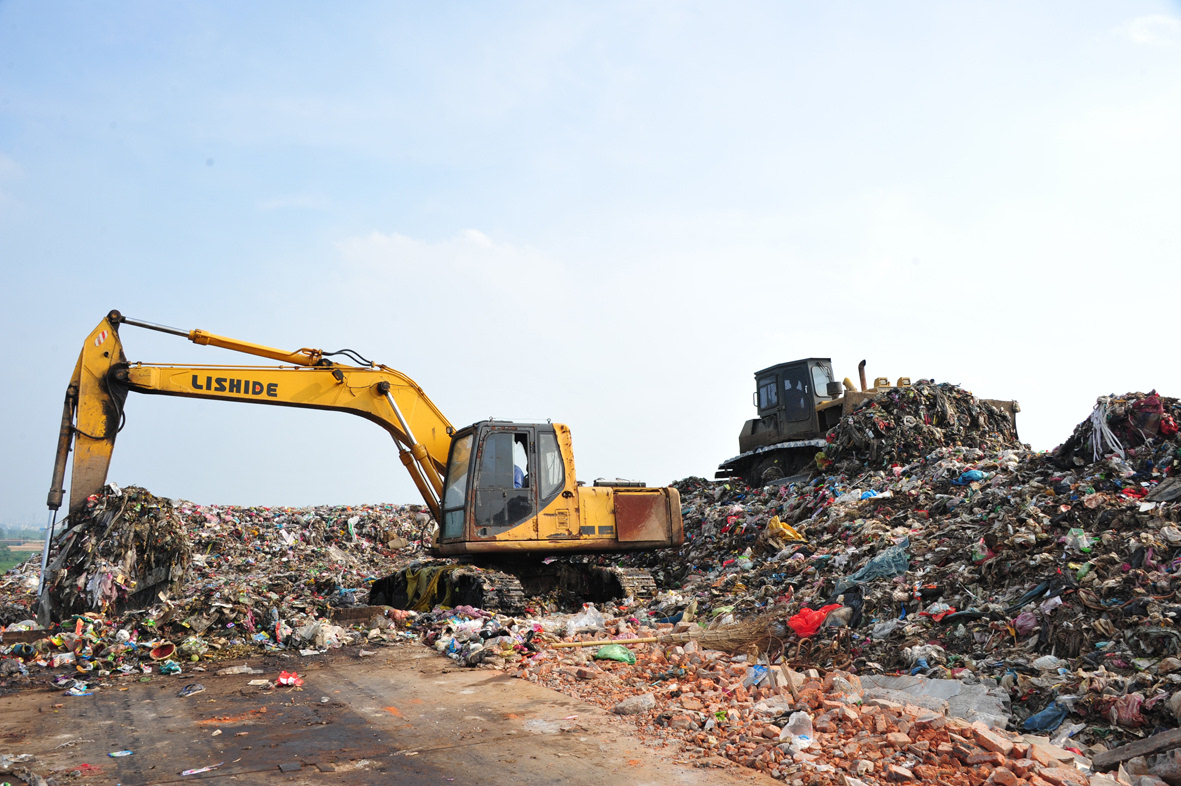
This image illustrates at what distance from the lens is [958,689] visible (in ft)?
17.6

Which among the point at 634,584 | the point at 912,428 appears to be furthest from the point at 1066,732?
the point at 912,428

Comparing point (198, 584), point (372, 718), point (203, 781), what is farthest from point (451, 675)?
point (198, 584)

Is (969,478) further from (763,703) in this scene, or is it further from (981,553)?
(763,703)

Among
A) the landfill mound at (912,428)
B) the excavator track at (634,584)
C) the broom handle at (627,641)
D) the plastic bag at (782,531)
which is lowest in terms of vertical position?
the broom handle at (627,641)

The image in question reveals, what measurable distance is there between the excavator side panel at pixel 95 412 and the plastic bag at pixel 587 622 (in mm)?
4662

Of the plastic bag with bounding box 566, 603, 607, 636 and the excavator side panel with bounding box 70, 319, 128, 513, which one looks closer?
the excavator side panel with bounding box 70, 319, 128, 513

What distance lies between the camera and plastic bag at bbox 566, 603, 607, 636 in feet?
27.1

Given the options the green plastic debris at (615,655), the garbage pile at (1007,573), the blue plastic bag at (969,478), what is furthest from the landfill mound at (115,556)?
the blue plastic bag at (969,478)

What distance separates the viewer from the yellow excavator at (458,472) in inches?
318

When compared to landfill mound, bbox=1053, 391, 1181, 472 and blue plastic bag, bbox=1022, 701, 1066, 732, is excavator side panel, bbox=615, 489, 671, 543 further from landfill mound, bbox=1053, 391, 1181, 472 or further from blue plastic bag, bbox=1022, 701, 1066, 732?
blue plastic bag, bbox=1022, 701, 1066, 732

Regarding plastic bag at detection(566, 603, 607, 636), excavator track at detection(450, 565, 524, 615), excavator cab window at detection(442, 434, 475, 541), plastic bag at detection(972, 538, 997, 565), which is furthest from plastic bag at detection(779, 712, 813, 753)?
excavator cab window at detection(442, 434, 475, 541)

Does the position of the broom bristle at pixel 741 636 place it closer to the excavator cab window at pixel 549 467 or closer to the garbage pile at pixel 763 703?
the garbage pile at pixel 763 703

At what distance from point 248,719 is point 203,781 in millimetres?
1223

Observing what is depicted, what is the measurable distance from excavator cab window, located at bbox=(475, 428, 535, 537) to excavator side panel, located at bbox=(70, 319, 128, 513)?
3590mm
